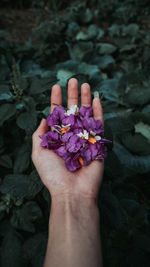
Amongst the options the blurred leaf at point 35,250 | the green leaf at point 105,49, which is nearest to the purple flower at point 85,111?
the blurred leaf at point 35,250

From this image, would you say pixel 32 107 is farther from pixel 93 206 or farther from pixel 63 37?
pixel 63 37

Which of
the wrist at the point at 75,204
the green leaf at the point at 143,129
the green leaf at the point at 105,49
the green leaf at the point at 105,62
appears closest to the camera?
the wrist at the point at 75,204

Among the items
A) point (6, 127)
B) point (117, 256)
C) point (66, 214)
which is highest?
point (6, 127)

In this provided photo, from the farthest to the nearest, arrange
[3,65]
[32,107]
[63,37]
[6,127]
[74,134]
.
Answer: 1. [63,37]
2. [3,65]
3. [6,127]
4. [32,107]
5. [74,134]

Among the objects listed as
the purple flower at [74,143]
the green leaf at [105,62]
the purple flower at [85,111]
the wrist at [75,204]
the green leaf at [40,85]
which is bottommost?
the wrist at [75,204]

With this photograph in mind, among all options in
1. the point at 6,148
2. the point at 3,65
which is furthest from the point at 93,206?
the point at 3,65

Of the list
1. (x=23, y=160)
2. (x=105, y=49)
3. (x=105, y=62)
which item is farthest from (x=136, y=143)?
(x=105, y=49)

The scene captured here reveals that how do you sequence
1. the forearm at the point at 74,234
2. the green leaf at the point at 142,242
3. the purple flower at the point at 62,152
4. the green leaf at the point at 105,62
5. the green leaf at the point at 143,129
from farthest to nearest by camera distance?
the green leaf at the point at 105,62 < the green leaf at the point at 143,129 < the green leaf at the point at 142,242 < the purple flower at the point at 62,152 < the forearm at the point at 74,234

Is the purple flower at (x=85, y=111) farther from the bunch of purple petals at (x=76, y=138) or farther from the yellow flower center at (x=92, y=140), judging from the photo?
the yellow flower center at (x=92, y=140)
